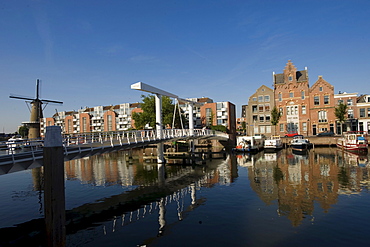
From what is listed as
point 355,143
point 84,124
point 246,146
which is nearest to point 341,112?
point 355,143

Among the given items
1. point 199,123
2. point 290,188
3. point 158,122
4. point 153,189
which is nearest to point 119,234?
point 153,189

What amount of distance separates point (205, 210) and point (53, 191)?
8.60 meters

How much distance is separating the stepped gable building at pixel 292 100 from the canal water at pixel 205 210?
38.7 m

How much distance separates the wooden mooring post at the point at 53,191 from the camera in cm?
920

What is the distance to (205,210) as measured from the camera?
14.5 metres

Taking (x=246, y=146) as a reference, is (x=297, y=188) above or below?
below

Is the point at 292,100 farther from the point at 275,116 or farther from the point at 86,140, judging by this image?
the point at 86,140

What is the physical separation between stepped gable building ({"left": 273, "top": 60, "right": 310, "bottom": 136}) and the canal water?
38664 mm

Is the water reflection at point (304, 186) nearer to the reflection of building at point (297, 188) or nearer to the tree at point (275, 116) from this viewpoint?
the reflection of building at point (297, 188)

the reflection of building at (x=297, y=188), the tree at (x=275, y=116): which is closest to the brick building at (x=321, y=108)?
the tree at (x=275, y=116)

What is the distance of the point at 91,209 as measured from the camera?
50.9 feet

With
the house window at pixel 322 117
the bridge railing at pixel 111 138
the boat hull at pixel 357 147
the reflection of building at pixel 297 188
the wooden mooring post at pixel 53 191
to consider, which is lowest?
the reflection of building at pixel 297 188

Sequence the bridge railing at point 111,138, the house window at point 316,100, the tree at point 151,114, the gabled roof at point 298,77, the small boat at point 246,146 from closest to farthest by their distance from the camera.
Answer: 1. the bridge railing at point 111,138
2. the small boat at point 246,146
3. the house window at point 316,100
4. the gabled roof at point 298,77
5. the tree at point 151,114

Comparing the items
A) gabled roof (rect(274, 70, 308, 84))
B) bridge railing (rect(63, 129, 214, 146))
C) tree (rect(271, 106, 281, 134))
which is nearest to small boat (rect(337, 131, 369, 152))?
tree (rect(271, 106, 281, 134))
